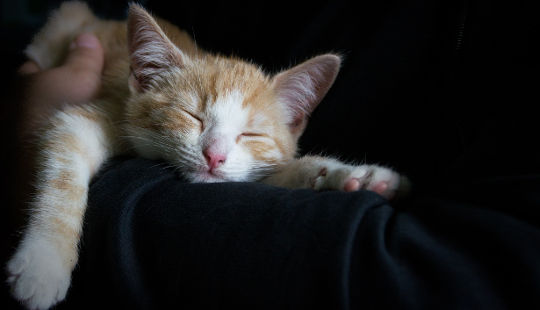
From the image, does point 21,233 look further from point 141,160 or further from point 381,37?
point 381,37

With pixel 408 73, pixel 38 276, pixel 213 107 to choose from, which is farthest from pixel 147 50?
pixel 408 73

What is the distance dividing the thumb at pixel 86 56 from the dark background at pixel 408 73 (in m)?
0.21

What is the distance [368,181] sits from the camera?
2.10ft

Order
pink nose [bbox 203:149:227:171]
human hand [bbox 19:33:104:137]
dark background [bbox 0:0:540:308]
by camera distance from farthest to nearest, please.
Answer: human hand [bbox 19:33:104:137]
pink nose [bbox 203:149:227:171]
dark background [bbox 0:0:540:308]

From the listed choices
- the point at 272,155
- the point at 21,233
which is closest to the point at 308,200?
the point at 272,155

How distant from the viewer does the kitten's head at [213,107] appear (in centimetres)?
82

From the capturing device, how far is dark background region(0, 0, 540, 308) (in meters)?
0.56

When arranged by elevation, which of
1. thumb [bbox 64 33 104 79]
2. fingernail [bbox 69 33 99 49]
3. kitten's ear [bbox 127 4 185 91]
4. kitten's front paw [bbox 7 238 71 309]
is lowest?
kitten's front paw [bbox 7 238 71 309]

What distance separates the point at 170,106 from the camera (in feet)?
2.97

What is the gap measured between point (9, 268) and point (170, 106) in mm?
496

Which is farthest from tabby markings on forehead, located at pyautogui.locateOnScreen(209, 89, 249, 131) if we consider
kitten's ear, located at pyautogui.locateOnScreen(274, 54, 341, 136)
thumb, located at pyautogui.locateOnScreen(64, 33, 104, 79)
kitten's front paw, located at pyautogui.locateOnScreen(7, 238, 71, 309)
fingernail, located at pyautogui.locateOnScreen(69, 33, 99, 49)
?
fingernail, located at pyautogui.locateOnScreen(69, 33, 99, 49)

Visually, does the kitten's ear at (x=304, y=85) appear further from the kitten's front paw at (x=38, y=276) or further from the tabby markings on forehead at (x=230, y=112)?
the kitten's front paw at (x=38, y=276)

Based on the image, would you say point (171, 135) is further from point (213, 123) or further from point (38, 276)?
point (38, 276)

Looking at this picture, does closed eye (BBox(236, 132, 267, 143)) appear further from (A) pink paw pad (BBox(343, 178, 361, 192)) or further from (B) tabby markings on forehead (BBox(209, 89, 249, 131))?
(A) pink paw pad (BBox(343, 178, 361, 192))
